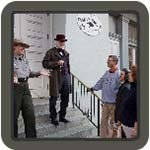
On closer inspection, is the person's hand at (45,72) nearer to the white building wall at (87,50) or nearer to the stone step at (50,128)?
the white building wall at (87,50)

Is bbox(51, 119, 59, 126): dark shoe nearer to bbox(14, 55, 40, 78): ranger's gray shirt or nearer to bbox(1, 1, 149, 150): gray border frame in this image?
bbox(1, 1, 149, 150): gray border frame

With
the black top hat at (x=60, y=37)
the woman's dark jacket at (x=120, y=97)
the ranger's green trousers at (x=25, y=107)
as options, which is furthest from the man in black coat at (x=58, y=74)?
the woman's dark jacket at (x=120, y=97)

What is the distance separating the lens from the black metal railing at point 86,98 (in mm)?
3695

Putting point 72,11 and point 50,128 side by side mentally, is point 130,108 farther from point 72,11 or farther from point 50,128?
point 72,11

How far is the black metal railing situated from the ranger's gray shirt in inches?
7.8

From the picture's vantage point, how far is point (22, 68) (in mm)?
3646

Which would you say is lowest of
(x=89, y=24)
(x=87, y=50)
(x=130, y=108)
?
(x=130, y=108)

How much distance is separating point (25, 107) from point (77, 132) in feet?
0.88

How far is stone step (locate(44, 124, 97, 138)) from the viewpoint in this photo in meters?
3.63

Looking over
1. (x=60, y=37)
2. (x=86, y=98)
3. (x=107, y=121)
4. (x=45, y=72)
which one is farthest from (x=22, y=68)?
(x=107, y=121)

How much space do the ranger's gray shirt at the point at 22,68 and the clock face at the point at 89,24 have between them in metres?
0.31

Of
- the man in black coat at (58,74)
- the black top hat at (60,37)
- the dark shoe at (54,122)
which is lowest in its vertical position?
the dark shoe at (54,122)

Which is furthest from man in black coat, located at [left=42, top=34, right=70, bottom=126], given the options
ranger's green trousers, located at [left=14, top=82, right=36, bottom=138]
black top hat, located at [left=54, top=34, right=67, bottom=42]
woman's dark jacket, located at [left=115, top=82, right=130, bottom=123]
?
woman's dark jacket, located at [left=115, top=82, right=130, bottom=123]

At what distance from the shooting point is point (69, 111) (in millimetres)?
3695
